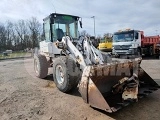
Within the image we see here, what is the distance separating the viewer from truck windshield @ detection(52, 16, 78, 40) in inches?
289

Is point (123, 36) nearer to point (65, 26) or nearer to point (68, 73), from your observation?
point (65, 26)

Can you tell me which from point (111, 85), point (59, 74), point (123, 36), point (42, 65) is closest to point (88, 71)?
point (111, 85)

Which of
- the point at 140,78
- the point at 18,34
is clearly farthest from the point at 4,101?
the point at 18,34

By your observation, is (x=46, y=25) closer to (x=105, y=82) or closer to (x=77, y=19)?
(x=77, y=19)

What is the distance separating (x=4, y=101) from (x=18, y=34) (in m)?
61.0

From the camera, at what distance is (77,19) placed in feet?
25.4

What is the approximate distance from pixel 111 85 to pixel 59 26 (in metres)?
3.44

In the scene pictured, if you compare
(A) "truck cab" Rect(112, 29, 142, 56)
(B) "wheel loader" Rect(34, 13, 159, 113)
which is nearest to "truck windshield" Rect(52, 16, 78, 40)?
(B) "wheel loader" Rect(34, 13, 159, 113)

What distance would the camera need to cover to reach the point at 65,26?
7.53 meters

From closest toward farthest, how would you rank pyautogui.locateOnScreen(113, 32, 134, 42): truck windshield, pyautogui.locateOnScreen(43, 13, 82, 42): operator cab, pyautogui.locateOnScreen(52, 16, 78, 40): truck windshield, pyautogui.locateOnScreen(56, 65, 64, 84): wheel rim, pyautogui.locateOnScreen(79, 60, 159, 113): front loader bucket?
pyautogui.locateOnScreen(79, 60, 159, 113): front loader bucket, pyautogui.locateOnScreen(56, 65, 64, 84): wheel rim, pyautogui.locateOnScreen(43, 13, 82, 42): operator cab, pyautogui.locateOnScreen(52, 16, 78, 40): truck windshield, pyautogui.locateOnScreen(113, 32, 134, 42): truck windshield

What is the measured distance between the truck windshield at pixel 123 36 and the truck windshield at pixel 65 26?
934 cm

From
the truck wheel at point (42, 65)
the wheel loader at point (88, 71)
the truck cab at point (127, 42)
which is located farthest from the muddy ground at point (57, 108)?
the truck cab at point (127, 42)

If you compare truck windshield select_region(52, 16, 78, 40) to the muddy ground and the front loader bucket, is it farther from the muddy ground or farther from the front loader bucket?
the front loader bucket

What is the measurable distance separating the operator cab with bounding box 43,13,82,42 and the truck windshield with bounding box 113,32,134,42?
9.32 meters
